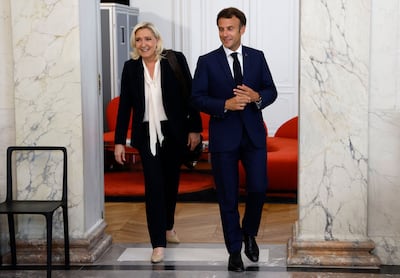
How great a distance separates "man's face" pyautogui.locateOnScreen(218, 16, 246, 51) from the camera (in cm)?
516

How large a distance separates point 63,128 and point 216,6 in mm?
7123

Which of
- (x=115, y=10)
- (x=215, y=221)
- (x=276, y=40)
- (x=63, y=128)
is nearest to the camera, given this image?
(x=63, y=128)

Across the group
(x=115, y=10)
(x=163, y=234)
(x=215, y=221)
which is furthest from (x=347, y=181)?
(x=115, y=10)

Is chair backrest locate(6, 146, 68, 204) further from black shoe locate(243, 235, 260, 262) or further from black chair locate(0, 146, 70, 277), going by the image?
black shoe locate(243, 235, 260, 262)


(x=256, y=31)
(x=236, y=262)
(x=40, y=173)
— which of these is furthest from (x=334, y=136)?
(x=256, y=31)

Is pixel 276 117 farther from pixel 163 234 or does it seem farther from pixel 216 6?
pixel 163 234

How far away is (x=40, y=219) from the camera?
585 centimetres

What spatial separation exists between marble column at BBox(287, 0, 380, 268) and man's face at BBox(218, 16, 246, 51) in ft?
1.52

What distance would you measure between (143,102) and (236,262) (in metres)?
1.28

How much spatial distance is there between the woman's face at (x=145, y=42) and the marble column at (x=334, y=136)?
103cm

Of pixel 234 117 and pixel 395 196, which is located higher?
pixel 234 117

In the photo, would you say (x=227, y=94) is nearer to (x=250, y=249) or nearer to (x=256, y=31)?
(x=250, y=249)

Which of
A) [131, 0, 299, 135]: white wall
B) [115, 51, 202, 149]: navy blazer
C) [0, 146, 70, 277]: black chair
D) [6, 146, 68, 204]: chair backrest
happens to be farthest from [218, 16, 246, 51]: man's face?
[131, 0, 299, 135]: white wall

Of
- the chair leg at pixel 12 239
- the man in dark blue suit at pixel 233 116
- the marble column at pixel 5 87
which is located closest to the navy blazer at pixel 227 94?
the man in dark blue suit at pixel 233 116
